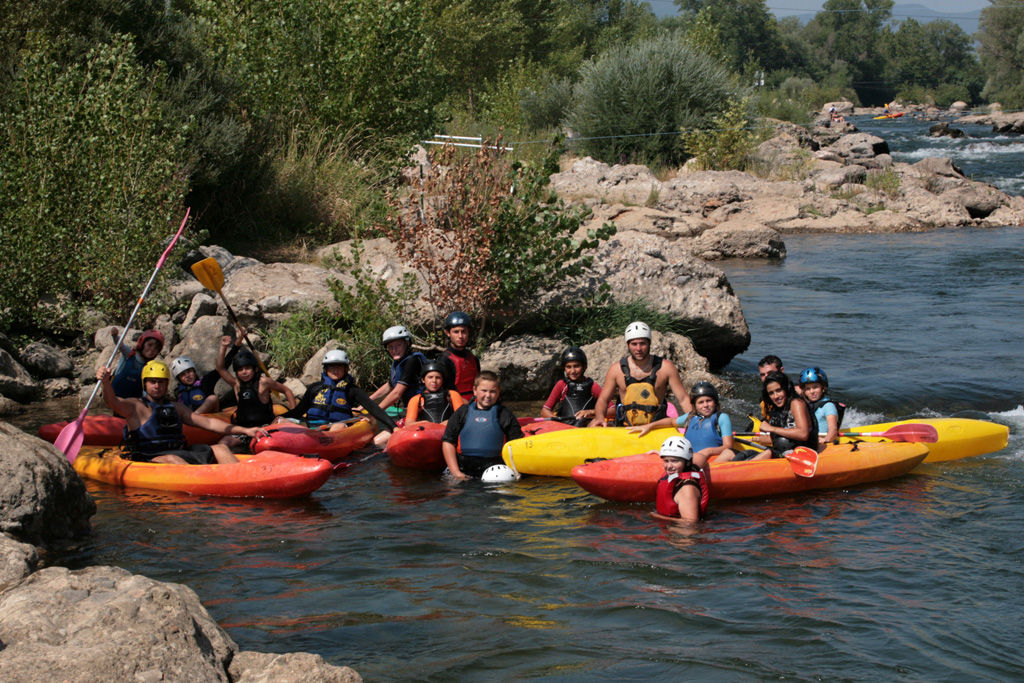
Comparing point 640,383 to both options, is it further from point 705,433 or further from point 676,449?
point 676,449

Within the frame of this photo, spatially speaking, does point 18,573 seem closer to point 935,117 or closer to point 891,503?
point 891,503

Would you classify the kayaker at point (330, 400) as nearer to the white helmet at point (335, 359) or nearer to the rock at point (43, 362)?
the white helmet at point (335, 359)

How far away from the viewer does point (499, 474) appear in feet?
22.7

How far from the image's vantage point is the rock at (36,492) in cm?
484

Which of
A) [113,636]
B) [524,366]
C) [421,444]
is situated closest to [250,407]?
[421,444]

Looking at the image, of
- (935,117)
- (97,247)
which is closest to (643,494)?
(97,247)

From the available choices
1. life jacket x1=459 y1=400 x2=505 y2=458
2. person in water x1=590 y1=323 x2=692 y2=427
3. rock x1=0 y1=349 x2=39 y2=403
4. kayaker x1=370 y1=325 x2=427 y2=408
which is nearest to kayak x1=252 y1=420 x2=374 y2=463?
kayaker x1=370 y1=325 x2=427 y2=408

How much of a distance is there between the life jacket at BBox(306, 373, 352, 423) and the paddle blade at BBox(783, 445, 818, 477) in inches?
142

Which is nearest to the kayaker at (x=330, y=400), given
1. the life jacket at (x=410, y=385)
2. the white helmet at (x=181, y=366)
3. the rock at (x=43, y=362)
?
the life jacket at (x=410, y=385)

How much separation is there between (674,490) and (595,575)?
1.10 meters

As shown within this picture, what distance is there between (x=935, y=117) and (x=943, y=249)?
4534cm

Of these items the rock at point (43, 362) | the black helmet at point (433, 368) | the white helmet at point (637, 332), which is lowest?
the rock at point (43, 362)

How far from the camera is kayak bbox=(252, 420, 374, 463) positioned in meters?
7.25

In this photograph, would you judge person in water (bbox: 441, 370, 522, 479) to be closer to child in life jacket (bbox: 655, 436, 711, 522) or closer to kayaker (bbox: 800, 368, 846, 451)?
child in life jacket (bbox: 655, 436, 711, 522)
